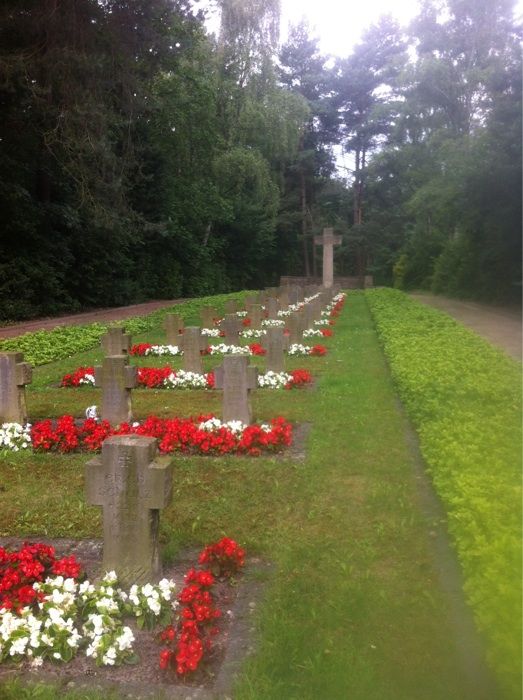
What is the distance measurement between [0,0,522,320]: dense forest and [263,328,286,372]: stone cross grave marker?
2898mm

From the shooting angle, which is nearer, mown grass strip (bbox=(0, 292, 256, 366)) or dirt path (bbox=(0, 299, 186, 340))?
mown grass strip (bbox=(0, 292, 256, 366))

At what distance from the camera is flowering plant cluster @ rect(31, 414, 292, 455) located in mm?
5845

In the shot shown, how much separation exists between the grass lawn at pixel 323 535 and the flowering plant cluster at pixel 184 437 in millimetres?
169

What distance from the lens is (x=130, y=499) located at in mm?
3432

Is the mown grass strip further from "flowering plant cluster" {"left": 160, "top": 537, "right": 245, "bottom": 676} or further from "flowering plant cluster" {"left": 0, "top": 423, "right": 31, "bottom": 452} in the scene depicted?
"flowering plant cluster" {"left": 160, "top": 537, "right": 245, "bottom": 676}

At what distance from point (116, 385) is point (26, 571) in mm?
3597

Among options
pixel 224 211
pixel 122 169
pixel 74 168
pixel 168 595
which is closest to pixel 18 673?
pixel 168 595

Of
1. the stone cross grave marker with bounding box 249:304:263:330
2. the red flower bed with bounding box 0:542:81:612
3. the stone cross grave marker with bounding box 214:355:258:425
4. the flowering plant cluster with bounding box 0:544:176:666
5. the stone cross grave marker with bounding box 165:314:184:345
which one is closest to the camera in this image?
the flowering plant cluster with bounding box 0:544:176:666

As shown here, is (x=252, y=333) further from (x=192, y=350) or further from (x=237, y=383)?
(x=237, y=383)

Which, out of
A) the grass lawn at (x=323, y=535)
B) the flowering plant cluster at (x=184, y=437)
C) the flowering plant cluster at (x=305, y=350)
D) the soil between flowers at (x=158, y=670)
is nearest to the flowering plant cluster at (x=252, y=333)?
the flowering plant cluster at (x=305, y=350)

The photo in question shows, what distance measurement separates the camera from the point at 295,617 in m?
3.12

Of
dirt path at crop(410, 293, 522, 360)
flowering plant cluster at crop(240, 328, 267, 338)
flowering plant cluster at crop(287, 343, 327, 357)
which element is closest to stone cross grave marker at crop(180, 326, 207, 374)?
flowering plant cluster at crop(287, 343, 327, 357)

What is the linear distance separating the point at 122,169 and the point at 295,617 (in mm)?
17542

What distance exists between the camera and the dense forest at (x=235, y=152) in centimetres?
940
